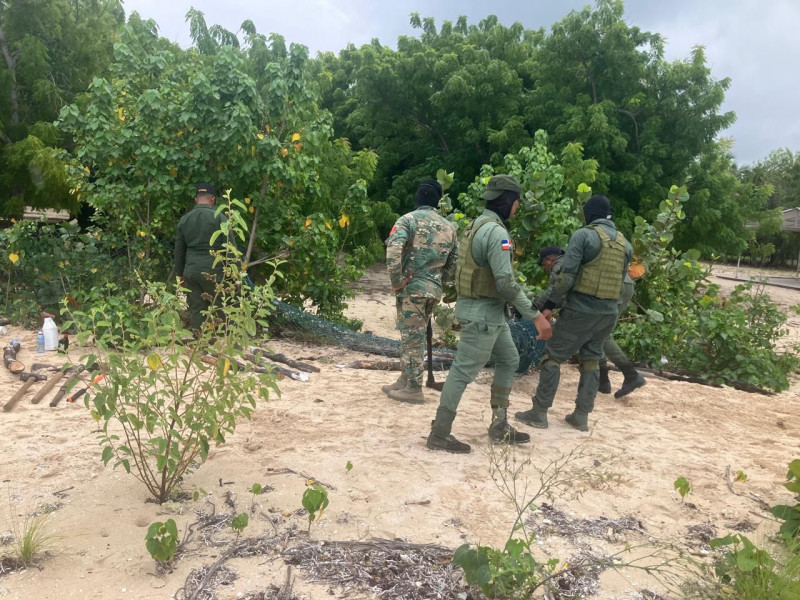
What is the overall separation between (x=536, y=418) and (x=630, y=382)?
1393mm

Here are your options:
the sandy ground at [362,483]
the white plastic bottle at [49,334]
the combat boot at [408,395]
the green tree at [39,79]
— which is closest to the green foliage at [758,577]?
the sandy ground at [362,483]

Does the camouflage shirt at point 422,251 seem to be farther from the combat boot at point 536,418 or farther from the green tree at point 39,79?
the green tree at point 39,79

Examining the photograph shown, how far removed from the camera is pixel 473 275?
3990 mm

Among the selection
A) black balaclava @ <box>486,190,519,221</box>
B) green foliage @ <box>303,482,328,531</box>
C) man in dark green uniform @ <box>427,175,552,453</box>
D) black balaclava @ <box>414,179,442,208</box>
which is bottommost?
green foliage @ <box>303,482,328,531</box>

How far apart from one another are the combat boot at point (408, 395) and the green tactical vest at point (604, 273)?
1548mm

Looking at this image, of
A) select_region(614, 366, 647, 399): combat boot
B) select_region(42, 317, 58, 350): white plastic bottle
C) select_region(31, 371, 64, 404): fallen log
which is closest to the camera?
select_region(31, 371, 64, 404): fallen log

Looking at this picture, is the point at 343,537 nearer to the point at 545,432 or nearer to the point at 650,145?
the point at 545,432

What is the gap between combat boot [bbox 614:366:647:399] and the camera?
559cm

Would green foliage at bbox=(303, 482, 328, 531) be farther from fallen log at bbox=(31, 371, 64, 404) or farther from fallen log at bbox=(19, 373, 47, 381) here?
fallen log at bbox=(19, 373, 47, 381)

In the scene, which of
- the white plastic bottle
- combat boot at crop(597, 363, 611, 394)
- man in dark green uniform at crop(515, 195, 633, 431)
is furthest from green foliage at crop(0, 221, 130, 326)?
combat boot at crop(597, 363, 611, 394)

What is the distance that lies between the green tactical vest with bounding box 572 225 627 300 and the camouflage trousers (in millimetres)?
1197

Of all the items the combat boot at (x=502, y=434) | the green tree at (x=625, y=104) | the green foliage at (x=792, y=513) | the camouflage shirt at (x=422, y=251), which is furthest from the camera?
the green tree at (x=625, y=104)

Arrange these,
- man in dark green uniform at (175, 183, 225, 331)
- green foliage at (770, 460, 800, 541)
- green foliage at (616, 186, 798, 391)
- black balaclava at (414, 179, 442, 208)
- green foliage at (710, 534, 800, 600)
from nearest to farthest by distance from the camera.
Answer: green foliage at (710, 534, 800, 600)
green foliage at (770, 460, 800, 541)
black balaclava at (414, 179, 442, 208)
man in dark green uniform at (175, 183, 225, 331)
green foliage at (616, 186, 798, 391)

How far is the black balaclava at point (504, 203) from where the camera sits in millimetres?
4059
